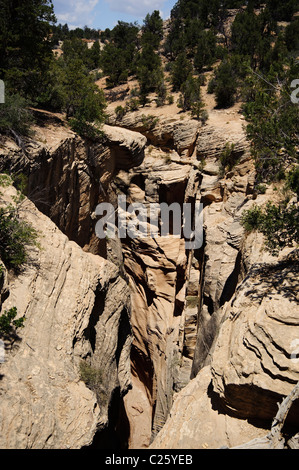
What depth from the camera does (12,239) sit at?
9953mm

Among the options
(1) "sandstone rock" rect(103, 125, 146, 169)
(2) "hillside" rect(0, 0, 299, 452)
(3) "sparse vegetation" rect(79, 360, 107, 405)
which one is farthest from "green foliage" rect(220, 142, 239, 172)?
(3) "sparse vegetation" rect(79, 360, 107, 405)

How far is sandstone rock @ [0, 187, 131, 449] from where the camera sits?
23.5 feet

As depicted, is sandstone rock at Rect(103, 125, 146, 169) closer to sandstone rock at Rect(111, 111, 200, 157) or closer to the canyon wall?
the canyon wall

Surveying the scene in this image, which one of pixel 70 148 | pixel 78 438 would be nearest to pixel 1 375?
pixel 78 438

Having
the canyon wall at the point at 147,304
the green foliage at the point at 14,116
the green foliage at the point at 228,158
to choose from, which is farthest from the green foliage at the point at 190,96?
the green foliage at the point at 14,116

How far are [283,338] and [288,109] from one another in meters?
7.28

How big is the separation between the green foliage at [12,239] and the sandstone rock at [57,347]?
0.42m

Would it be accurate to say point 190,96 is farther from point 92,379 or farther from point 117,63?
point 92,379

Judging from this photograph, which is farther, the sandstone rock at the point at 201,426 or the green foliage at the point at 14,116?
the green foliage at the point at 14,116

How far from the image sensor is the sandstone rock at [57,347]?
717cm

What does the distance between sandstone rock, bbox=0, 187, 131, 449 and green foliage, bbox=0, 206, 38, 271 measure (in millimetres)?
422

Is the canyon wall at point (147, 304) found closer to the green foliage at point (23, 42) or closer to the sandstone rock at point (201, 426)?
the sandstone rock at point (201, 426)

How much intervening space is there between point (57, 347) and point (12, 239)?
11.7ft

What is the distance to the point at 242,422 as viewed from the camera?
26.5 feet
